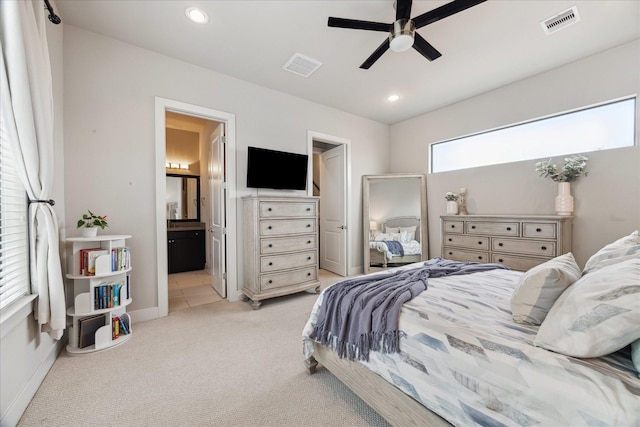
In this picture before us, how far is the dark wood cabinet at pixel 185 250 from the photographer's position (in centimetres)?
462

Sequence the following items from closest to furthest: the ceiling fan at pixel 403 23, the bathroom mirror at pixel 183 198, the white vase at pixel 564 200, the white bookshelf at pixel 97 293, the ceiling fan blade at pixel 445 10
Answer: the ceiling fan blade at pixel 445 10
the ceiling fan at pixel 403 23
the white bookshelf at pixel 97 293
the white vase at pixel 564 200
the bathroom mirror at pixel 183 198

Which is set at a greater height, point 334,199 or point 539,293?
point 334,199

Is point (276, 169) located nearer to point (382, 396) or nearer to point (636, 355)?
point (382, 396)

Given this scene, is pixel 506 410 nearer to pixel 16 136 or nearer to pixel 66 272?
pixel 16 136

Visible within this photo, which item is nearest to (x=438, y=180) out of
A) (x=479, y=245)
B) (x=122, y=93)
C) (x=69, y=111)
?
(x=479, y=245)

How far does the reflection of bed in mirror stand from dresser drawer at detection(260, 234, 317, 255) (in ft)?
4.99

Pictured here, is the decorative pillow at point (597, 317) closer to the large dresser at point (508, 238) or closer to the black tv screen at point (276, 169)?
the large dresser at point (508, 238)

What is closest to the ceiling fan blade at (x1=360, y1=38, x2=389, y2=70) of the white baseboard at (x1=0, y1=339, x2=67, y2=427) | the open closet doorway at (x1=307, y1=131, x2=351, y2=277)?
the open closet doorway at (x1=307, y1=131, x2=351, y2=277)

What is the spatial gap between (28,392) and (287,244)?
228cm

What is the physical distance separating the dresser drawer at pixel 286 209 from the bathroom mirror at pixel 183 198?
2916mm

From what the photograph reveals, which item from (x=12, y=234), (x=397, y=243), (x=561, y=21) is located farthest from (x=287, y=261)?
(x=561, y=21)

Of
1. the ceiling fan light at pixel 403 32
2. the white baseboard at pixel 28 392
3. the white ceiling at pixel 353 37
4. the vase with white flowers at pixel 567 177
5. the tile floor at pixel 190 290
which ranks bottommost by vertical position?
the tile floor at pixel 190 290

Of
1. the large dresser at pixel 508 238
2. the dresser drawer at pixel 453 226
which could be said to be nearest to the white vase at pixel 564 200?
the large dresser at pixel 508 238

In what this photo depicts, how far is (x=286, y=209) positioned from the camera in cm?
318
